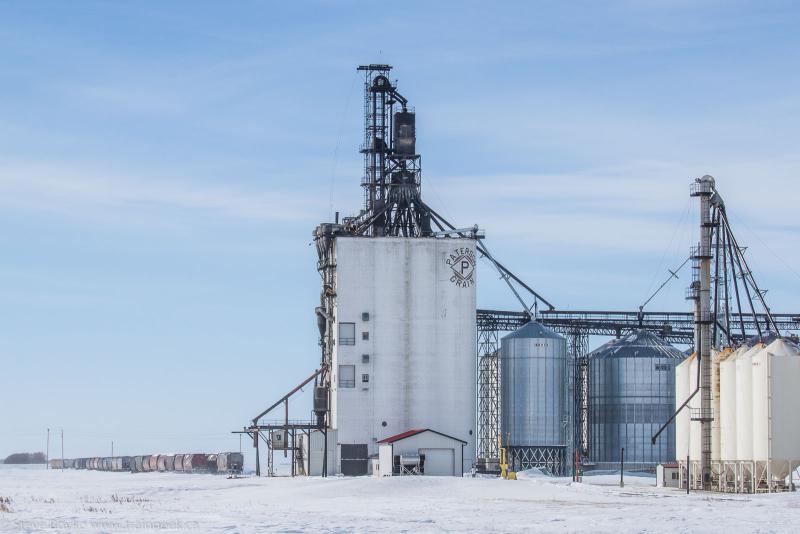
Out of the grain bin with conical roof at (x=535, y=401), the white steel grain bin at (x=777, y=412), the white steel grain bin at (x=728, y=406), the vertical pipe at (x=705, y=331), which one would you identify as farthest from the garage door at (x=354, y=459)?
the white steel grain bin at (x=777, y=412)

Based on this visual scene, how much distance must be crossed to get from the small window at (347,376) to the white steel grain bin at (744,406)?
109ft

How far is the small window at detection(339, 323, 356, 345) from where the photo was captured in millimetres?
107062

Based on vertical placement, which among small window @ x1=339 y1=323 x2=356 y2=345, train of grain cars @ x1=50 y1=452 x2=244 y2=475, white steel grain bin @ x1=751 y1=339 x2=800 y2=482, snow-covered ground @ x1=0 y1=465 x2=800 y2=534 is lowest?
train of grain cars @ x1=50 y1=452 x2=244 y2=475

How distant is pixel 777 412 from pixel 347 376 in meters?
36.9

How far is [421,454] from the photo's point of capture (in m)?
102

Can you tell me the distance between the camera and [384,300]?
352ft

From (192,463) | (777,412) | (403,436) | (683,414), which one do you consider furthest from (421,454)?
(192,463)

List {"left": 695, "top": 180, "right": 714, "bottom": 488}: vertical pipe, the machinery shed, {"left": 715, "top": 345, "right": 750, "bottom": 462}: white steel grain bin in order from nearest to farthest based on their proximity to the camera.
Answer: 1. {"left": 715, "top": 345, "right": 750, "bottom": 462}: white steel grain bin
2. {"left": 695, "top": 180, "right": 714, "bottom": 488}: vertical pipe
3. the machinery shed

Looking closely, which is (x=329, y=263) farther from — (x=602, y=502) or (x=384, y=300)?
(x=602, y=502)

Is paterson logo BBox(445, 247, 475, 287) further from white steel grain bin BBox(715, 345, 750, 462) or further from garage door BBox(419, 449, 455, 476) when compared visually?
white steel grain bin BBox(715, 345, 750, 462)

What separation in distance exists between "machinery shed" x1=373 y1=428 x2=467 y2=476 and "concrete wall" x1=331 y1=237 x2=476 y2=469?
3.26 m

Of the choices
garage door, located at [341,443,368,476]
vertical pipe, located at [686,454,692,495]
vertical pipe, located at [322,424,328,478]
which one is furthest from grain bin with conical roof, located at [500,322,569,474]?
vertical pipe, located at [686,454,692,495]

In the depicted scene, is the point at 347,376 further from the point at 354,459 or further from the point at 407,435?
the point at 407,435

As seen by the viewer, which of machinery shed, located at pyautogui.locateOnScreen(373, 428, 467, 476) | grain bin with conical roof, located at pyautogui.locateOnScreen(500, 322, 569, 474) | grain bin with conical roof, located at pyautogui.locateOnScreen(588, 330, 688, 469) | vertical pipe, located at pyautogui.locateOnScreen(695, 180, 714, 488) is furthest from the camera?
grain bin with conical roof, located at pyautogui.locateOnScreen(588, 330, 688, 469)
